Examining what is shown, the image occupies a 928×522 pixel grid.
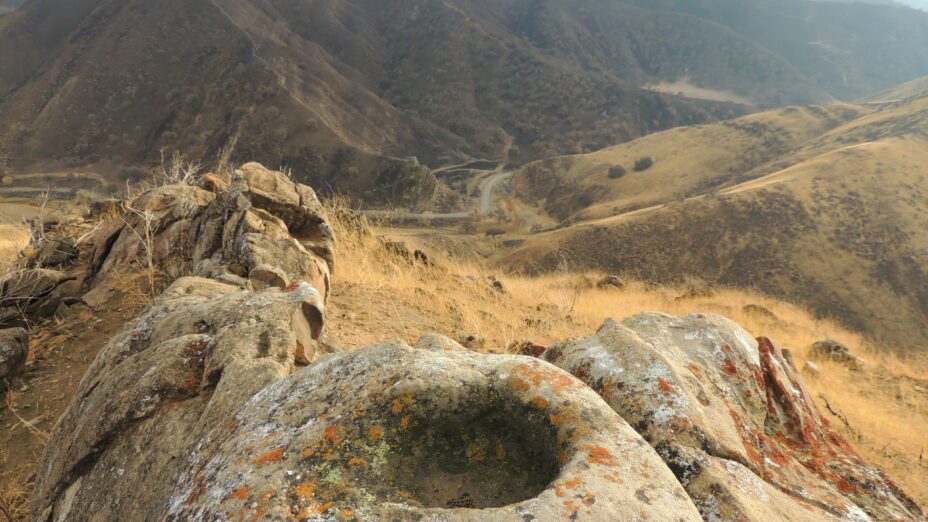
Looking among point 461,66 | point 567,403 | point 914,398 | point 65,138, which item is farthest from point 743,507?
point 461,66

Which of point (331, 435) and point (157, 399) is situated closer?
point (331, 435)

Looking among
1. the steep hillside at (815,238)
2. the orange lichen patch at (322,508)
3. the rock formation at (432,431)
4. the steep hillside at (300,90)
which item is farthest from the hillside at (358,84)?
the orange lichen patch at (322,508)

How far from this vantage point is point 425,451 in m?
1.99

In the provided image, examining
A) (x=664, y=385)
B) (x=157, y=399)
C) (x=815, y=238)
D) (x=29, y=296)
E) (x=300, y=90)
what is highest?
(x=664, y=385)

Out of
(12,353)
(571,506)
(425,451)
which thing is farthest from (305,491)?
(12,353)

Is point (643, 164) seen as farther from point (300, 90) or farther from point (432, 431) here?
point (432, 431)

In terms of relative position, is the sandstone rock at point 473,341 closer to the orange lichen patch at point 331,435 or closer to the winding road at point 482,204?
the orange lichen patch at point 331,435

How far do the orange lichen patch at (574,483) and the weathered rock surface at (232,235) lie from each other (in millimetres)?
3725

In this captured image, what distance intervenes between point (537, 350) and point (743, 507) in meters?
2.17

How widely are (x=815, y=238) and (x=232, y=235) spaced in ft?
107

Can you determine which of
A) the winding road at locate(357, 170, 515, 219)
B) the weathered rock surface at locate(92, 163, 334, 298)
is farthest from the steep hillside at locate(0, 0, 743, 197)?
the weathered rock surface at locate(92, 163, 334, 298)

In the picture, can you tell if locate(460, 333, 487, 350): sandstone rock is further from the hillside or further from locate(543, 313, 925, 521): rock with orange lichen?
the hillside

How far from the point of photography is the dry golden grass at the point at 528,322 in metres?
5.37

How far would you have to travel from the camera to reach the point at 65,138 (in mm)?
Result: 53562
